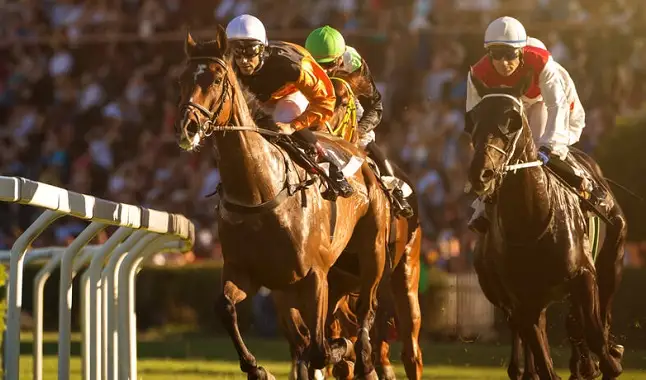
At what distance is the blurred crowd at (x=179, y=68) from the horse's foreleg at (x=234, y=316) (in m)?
8.94

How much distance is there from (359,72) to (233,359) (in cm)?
362

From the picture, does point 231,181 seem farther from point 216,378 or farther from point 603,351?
point 216,378

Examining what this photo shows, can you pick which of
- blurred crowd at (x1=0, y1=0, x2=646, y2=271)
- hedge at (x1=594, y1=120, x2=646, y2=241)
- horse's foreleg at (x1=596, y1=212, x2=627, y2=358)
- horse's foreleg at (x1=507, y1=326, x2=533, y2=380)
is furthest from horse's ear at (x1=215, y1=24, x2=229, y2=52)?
blurred crowd at (x1=0, y1=0, x2=646, y2=271)

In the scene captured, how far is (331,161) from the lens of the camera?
25.0 feet

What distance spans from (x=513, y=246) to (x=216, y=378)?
3.01 meters

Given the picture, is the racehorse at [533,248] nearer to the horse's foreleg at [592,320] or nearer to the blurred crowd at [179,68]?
the horse's foreleg at [592,320]

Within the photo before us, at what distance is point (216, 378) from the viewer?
1009cm

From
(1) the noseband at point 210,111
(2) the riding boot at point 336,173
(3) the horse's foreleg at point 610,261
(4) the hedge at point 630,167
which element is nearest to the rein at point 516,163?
(2) the riding boot at point 336,173

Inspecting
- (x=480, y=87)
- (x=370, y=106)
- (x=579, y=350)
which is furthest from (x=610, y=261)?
(x=370, y=106)

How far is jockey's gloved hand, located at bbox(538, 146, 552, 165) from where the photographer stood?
7781 millimetres

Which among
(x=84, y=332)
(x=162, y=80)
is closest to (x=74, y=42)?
(x=162, y=80)

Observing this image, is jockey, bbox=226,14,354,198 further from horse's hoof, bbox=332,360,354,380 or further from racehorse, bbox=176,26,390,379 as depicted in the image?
horse's hoof, bbox=332,360,354,380

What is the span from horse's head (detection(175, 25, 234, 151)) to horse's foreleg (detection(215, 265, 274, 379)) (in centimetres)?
69

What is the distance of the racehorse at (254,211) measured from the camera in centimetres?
652
